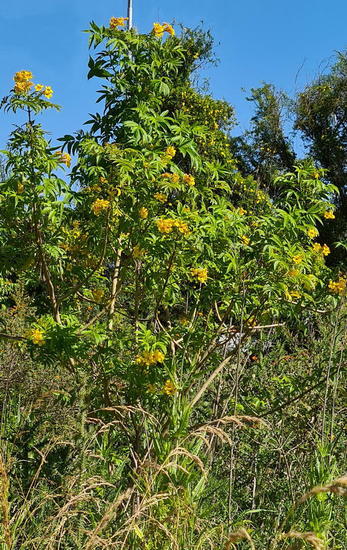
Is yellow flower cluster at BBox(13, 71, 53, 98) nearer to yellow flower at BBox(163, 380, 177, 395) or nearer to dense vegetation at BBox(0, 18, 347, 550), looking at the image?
dense vegetation at BBox(0, 18, 347, 550)

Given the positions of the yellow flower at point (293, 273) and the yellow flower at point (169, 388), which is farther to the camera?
the yellow flower at point (293, 273)

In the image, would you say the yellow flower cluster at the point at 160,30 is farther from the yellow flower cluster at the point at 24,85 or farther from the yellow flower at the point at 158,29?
the yellow flower cluster at the point at 24,85

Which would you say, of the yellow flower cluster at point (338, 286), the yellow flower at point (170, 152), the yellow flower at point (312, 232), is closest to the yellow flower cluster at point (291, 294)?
the yellow flower cluster at point (338, 286)

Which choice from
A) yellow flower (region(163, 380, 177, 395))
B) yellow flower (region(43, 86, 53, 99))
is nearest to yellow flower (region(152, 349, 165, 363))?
yellow flower (region(163, 380, 177, 395))

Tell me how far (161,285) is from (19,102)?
114cm

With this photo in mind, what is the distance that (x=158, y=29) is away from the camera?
3.66 m

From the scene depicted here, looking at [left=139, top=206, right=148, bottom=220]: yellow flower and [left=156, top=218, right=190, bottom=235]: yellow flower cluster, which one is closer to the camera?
[left=156, top=218, right=190, bottom=235]: yellow flower cluster

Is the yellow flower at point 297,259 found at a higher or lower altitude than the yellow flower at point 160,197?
lower

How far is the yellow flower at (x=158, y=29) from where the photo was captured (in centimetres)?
366

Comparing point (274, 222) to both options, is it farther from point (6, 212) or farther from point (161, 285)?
point (6, 212)

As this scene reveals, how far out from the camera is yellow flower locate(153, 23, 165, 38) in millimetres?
3658

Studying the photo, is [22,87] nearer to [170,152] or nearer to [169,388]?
[170,152]

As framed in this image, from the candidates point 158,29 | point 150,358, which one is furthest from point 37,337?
point 158,29

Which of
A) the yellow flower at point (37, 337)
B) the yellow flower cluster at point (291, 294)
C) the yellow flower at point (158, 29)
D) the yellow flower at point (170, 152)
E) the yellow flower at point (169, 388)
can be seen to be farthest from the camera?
the yellow flower at point (158, 29)
